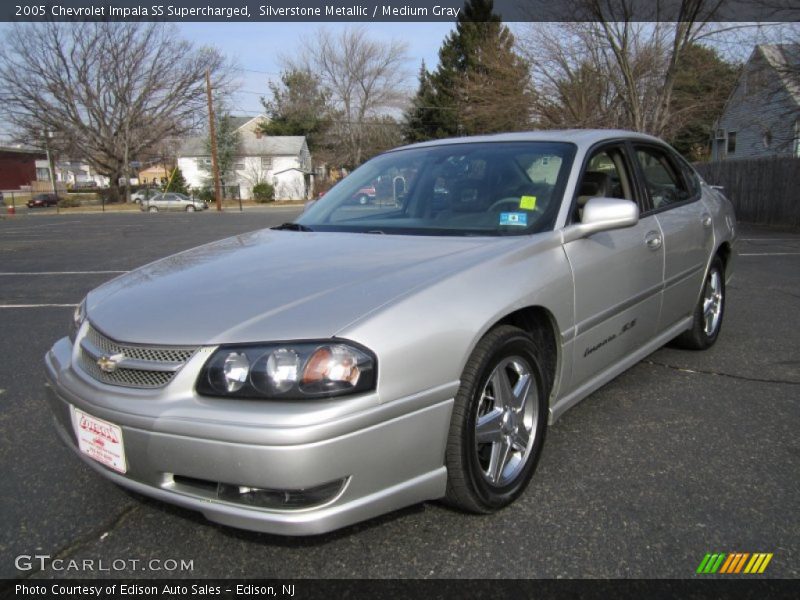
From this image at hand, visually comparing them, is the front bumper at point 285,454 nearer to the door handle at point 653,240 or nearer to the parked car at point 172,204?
the door handle at point 653,240

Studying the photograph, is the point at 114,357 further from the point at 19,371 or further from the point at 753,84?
the point at 753,84

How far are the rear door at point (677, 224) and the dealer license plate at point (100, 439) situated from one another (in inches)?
116

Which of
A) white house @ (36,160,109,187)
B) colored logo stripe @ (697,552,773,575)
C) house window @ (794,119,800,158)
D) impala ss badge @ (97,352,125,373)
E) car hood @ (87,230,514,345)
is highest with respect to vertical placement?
white house @ (36,160,109,187)

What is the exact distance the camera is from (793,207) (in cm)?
1504

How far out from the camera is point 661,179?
13.2ft

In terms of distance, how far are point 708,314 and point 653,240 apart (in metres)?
1.39

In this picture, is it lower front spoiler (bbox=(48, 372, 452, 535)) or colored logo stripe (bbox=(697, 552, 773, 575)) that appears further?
colored logo stripe (bbox=(697, 552, 773, 575))

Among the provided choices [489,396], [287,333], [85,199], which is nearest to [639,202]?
[489,396]

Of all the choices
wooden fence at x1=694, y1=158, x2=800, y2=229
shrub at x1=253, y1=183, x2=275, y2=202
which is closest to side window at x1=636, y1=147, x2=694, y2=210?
wooden fence at x1=694, y1=158, x2=800, y2=229

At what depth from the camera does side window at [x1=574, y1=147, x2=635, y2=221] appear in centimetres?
330

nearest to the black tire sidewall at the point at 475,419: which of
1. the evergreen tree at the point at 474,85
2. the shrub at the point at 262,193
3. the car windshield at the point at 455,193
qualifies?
the car windshield at the point at 455,193

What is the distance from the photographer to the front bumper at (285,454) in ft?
5.93

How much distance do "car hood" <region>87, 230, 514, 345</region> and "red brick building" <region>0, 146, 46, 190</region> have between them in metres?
72.5

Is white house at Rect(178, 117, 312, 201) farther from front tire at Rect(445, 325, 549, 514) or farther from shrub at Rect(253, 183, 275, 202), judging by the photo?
front tire at Rect(445, 325, 549, 514)
